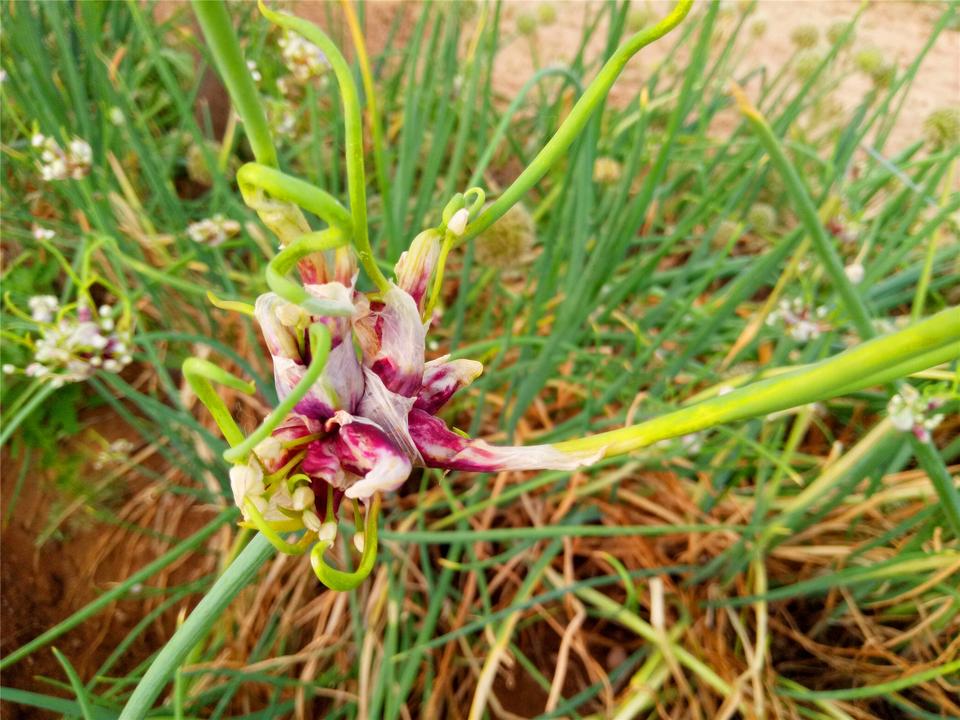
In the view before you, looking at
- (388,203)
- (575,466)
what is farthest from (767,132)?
(388,203)

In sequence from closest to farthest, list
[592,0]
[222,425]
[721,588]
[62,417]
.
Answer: [222,425], [721,588], [62,417], [592,0]

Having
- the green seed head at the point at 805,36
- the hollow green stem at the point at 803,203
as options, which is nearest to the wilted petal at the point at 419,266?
the hollow green stem at the point at 803,203

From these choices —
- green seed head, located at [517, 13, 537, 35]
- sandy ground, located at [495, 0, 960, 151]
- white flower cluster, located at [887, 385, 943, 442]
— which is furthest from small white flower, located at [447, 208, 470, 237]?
sandy ground, located at [495, 0, 960, 151]

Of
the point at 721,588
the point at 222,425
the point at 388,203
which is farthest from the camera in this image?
the point at 721,588

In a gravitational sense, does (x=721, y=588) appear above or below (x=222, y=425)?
below

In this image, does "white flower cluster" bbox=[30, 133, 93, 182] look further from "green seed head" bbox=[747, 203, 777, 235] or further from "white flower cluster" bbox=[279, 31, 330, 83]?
"green seed head" bbox=[747, 203, 777, 235]

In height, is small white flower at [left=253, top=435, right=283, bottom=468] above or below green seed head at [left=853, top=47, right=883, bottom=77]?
above

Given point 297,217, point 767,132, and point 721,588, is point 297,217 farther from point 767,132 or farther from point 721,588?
point 721,588
